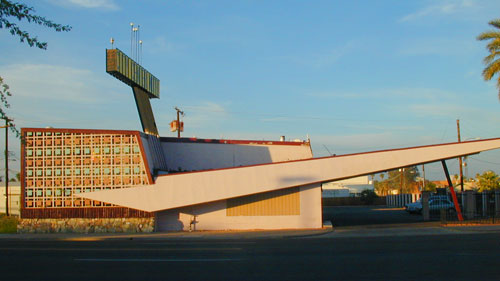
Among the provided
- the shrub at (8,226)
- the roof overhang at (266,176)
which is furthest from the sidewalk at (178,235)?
the shrub at (8,226)

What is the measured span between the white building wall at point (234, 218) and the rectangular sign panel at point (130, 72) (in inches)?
346

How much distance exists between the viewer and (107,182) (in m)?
31.4

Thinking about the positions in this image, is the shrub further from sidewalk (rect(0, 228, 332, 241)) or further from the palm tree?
the palm tree

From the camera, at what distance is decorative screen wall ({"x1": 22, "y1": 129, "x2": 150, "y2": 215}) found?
31.4 meters

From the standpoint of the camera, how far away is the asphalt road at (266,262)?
43.4 feet

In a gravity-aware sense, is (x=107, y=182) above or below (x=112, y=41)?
below

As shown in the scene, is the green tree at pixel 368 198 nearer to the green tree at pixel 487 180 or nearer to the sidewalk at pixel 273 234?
the green tree at pixel 487 180

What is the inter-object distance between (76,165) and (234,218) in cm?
987

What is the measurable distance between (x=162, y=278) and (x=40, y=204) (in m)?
21.6

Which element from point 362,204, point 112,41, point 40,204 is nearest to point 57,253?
point 40,204

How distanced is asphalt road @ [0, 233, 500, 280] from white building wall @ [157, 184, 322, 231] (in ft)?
34.0

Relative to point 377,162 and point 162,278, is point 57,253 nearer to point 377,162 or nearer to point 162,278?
point 162,278

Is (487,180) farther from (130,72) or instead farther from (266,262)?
(266,262)

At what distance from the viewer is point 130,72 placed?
112 feet
